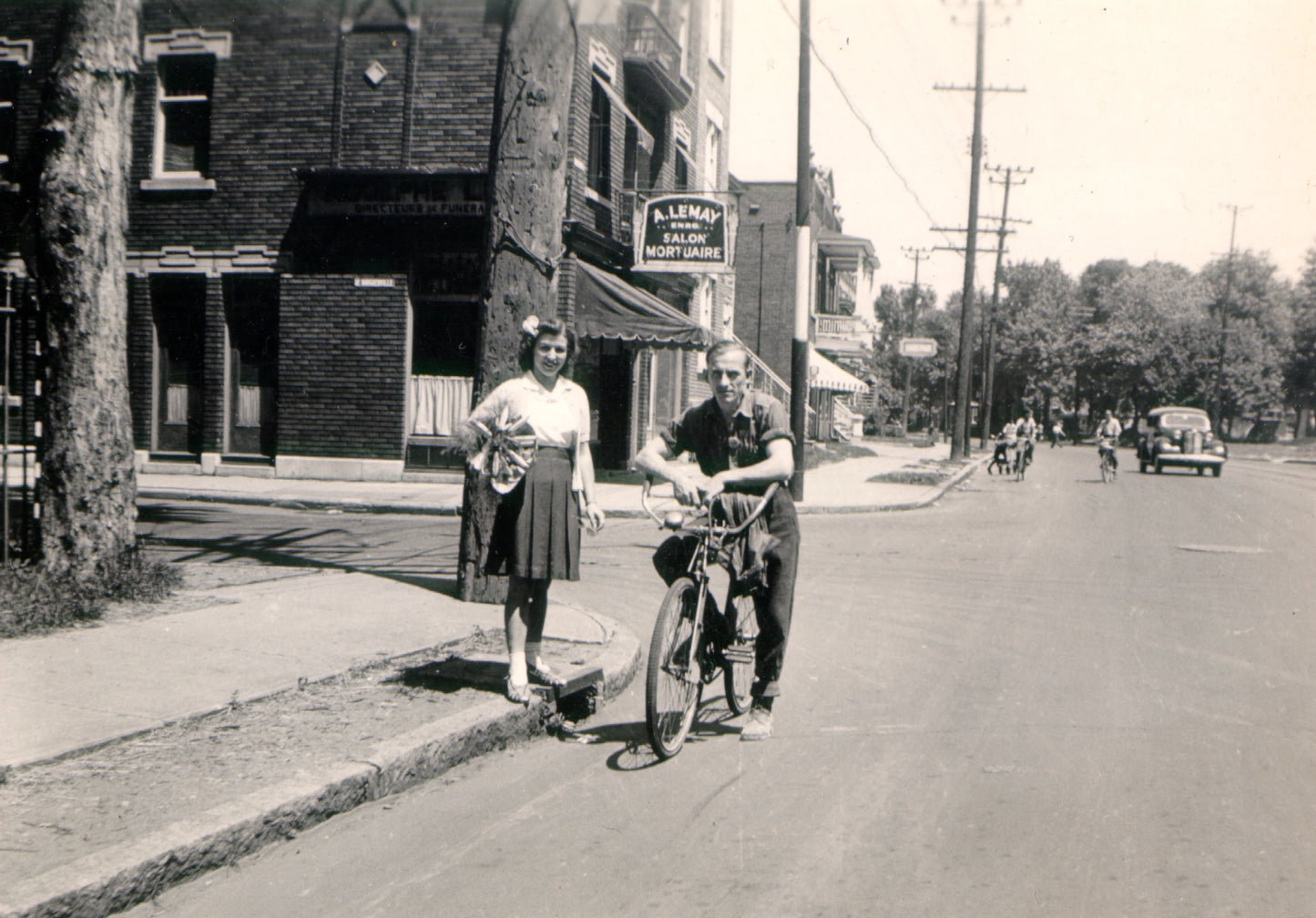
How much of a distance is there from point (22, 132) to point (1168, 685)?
766 inches

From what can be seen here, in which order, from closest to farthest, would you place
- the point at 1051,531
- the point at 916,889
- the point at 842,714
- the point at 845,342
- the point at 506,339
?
the point at 916,889
the point at 842,714
the point at 506,339
the point at 1051,531
the point at 845,342

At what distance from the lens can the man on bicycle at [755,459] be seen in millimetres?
5281

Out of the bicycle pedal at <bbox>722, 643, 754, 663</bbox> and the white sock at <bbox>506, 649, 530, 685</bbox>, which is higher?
the bicycle pedal at <bbox>722, 643, 754, 663</bbox>

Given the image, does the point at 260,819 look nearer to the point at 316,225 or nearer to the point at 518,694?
the point at 518,694

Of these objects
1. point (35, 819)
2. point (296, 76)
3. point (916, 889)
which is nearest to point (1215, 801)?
point (916, 889)

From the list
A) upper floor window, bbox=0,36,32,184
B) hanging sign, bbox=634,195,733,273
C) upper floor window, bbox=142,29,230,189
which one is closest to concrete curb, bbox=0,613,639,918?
hanging sign, bbox=634,195,733,273

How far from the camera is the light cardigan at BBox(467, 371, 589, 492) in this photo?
18.4ft

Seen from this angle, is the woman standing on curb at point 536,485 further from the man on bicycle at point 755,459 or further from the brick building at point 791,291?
the brick building at point 791,291

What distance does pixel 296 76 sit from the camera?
1892 cm

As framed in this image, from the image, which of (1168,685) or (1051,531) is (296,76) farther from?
(1168,685)

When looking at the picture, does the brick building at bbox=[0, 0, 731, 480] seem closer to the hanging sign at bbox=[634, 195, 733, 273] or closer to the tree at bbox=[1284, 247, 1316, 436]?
the hanging sign at bbox=[634, 195, 733, 273]

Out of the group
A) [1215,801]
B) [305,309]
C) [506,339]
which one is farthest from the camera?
[305,309]

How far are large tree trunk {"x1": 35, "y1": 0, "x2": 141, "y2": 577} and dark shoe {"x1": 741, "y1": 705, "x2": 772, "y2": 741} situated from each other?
14.9ft

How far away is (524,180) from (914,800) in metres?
5.05
